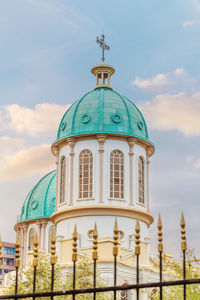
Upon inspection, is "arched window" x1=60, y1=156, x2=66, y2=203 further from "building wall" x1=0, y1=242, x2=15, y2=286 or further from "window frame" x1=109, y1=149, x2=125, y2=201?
"building wall" x1=0, y1=242, x2=15, y2=286

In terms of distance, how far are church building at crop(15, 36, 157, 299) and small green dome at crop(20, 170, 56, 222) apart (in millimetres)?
13414

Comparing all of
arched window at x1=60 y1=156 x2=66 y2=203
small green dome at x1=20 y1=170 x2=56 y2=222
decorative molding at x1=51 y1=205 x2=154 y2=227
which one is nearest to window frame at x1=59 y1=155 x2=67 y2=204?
arched window at x1=60 y1=156 x2=66 y2=203

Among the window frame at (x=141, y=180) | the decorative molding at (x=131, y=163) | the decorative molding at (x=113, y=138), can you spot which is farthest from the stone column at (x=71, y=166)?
Result: the window frame at (x=141, y=180)

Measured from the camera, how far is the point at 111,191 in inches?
1129

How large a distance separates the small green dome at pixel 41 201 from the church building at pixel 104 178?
13.4 m

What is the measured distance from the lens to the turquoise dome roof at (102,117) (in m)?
29.5

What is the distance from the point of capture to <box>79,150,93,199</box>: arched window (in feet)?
94.1

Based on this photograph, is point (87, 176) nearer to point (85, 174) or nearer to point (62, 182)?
point (85, 174)

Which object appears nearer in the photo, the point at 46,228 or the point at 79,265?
the point at 79,265

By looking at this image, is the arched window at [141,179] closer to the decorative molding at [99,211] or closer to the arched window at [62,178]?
the decorative molding at [99,211]

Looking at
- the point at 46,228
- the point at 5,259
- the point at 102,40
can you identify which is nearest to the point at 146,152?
the point at 102,40

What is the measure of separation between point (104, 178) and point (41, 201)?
16.6 meters

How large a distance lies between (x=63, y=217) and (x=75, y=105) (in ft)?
20.2

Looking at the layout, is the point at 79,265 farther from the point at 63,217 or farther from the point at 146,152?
the point at 146,152
